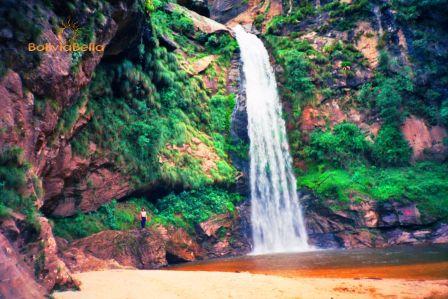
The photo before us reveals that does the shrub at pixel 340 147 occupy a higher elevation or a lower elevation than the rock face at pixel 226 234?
higher

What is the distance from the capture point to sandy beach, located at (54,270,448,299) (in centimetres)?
671

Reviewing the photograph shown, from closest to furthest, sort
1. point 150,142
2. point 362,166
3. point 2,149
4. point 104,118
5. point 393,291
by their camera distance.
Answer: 1. point 2,149
2. point 393,291
3. point 104,118
4. point 150,142
5. point 362,166

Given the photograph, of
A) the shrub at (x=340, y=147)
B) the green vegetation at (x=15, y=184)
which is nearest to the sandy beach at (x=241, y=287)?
the green vegetation at (x=15, y=184)

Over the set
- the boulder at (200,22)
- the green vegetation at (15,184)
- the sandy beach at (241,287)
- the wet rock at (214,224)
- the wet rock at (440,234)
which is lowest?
the wet rock at (440,234)

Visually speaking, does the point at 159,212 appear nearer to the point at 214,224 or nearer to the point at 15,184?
the point at 214,224

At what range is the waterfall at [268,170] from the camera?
1836 centimetres

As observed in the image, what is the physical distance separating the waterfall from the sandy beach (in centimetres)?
933

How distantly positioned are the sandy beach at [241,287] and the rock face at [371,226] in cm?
1003

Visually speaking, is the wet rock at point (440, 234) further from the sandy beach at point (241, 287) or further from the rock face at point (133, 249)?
the rock face at point (133, 249)

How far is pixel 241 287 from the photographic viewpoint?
7.50 m

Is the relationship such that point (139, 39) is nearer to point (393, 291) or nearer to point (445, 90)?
point (393, 291)

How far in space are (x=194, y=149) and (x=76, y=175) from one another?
7334mm

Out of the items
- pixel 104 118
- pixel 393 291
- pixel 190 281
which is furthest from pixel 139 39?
pixel 393 291

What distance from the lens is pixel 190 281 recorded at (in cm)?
809
